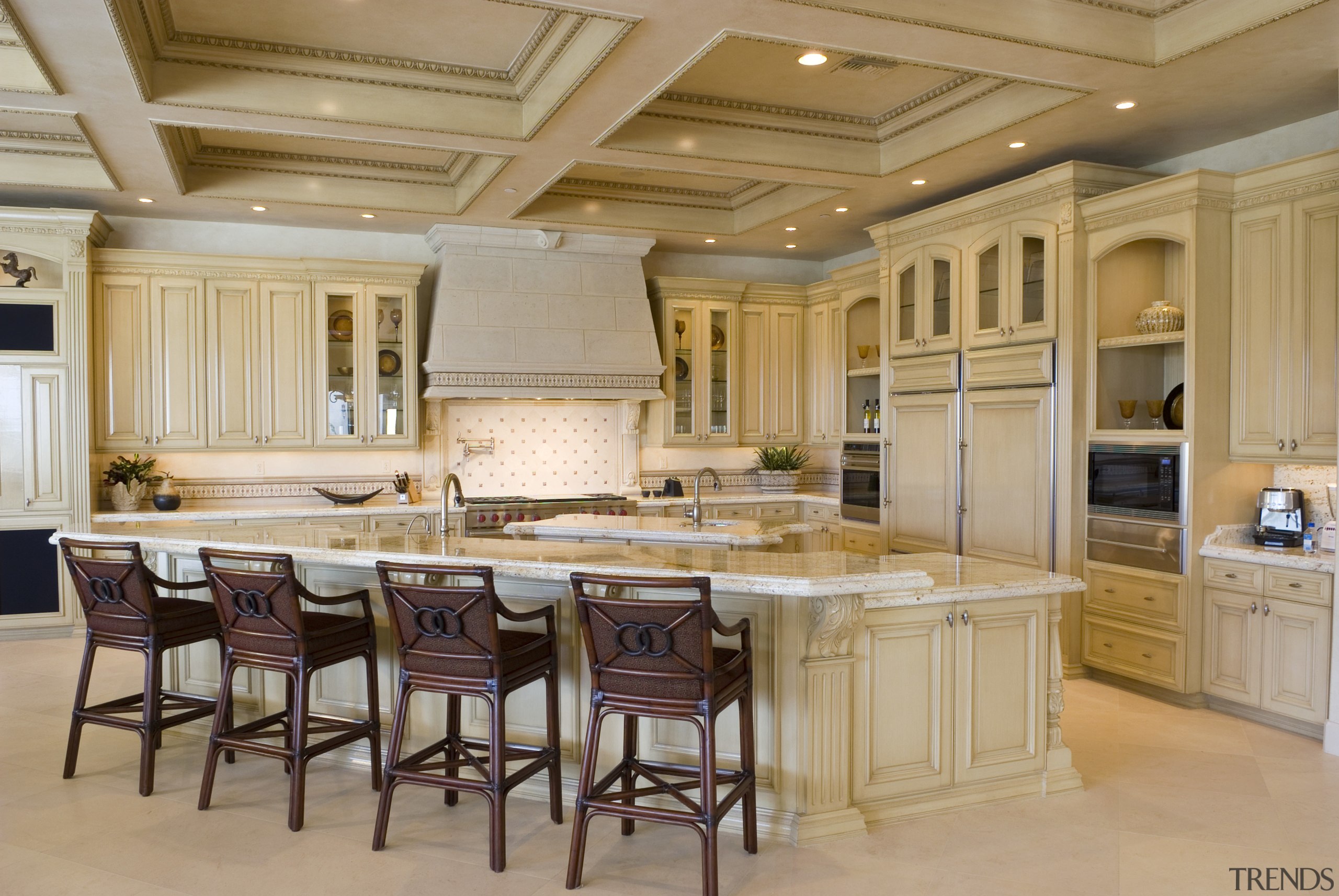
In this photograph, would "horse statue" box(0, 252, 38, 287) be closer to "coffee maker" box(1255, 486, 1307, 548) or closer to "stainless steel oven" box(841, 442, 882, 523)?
"stainless steel oven" box(841, 442, 882, 523)

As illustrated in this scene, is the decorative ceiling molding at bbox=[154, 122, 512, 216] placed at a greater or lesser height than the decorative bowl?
greater

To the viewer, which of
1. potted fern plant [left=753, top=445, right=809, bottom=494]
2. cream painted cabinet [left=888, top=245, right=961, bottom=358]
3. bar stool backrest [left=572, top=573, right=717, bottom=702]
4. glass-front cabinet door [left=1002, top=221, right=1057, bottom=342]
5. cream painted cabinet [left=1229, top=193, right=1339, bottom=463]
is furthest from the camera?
potted fern plant [left=753, top=445, right=809, bottom=494]

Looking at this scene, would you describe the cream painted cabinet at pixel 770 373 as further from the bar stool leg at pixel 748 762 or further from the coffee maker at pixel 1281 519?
the bar stool leg at pixel 748 762

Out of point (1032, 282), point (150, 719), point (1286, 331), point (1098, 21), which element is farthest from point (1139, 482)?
point (150, 719)

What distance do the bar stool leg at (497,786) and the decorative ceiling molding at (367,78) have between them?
256 centimetres

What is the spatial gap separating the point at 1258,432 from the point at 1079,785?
6.87 feet

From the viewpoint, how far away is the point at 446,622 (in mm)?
2992

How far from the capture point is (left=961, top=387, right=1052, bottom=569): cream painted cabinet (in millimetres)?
5188

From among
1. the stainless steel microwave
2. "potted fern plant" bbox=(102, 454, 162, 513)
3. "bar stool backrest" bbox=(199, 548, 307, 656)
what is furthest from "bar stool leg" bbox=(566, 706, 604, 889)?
"potted fern plant" bbox=(102, 454, 162, 513)

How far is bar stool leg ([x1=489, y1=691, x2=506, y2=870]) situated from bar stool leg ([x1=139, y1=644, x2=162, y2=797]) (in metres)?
1.53

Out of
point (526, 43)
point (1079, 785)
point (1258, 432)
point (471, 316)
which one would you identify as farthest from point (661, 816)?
point (471, 316)

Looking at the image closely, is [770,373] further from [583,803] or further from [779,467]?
[583,803]

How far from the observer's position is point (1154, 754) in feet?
13.1

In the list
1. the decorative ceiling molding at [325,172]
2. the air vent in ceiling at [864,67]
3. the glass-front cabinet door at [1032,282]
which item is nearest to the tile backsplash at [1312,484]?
the glass-front cabinet door at [1032,282]
